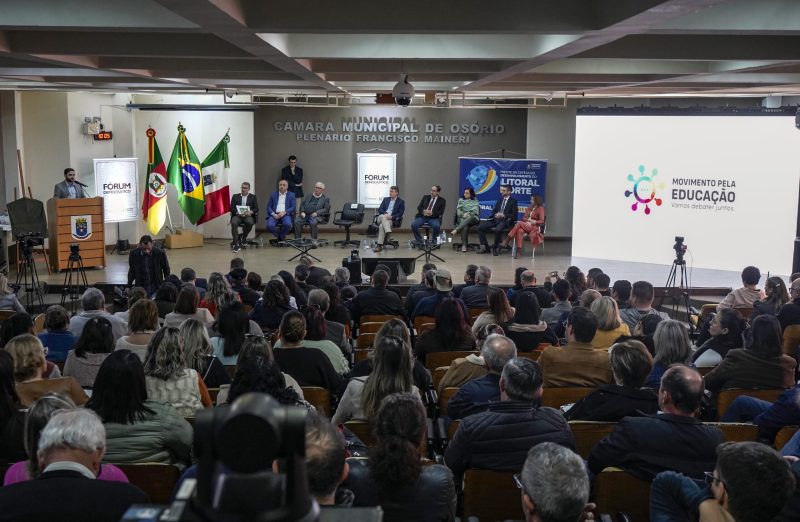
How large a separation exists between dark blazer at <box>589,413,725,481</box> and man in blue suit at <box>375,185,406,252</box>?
11.0 m

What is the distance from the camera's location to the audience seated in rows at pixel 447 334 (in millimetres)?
5543

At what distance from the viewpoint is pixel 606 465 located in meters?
3.32

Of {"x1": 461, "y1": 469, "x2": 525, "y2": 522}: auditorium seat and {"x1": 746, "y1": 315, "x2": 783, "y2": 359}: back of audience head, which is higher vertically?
{"x1": 746, "y1": 315, "x2": 783, "y2": 359}: back of audience head

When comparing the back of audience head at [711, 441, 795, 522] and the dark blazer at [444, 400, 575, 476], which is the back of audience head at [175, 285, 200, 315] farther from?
the back of audience head at [711, 441, 795, 522]

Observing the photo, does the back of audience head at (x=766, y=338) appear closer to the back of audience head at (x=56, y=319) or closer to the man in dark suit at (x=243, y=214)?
the back of audience head at (x=56, y=319)

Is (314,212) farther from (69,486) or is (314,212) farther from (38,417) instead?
(69,486)

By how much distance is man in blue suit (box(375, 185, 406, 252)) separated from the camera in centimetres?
1422

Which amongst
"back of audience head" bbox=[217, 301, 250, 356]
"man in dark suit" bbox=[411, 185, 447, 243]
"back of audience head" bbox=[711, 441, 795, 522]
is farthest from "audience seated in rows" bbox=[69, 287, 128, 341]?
"man in dark suit" bbox=[411, 185, 447, 243]

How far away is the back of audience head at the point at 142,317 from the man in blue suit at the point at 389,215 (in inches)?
355

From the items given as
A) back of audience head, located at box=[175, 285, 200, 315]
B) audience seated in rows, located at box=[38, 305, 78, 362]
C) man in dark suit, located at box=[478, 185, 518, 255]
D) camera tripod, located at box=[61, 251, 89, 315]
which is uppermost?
man in dark suit, located at box=[478, 185, 518, 255]

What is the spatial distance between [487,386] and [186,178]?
11438 mm

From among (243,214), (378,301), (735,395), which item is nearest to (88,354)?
(378,301)

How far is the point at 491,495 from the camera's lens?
3.26 m

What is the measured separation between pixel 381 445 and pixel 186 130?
1331 cm
